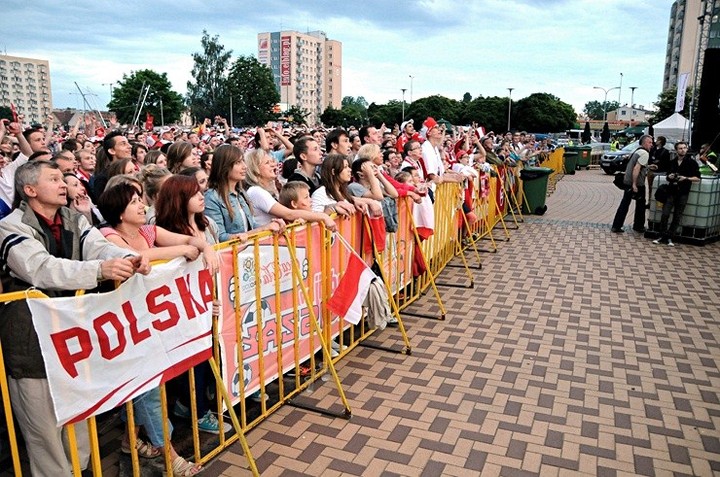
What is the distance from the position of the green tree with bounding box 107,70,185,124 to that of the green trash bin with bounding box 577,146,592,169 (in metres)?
70.2

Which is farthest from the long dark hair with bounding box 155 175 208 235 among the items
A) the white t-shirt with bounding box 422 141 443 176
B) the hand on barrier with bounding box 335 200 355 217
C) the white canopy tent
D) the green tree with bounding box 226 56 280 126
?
the green tree with bounding box 226 56 280 126

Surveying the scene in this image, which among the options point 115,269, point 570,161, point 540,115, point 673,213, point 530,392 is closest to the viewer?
point 115,269

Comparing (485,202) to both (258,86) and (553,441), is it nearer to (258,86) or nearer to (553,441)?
(553,441)

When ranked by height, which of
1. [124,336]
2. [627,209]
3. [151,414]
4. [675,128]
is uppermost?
[675,128]

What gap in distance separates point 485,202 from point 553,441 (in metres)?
7.60

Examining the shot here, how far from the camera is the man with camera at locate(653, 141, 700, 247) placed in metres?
10.7

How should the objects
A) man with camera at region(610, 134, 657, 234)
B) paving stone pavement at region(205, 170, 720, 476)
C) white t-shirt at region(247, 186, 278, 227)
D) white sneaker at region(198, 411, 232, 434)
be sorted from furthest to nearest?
man with camera at region(610, 134, 657, 234)
white t-shirt at region(247, 186, 278, 227)
white sneaker at region(198, 411, 232, 434)
paving stone pavement at region(205, 170, 720, 476)

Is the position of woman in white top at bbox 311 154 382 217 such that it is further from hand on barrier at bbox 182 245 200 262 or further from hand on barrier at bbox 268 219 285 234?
hand on barrier at bbox 182 245 200 262

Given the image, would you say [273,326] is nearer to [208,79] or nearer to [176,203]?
[176,203]

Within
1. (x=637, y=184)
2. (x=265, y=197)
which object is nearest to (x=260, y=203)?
(x=265, y=197)

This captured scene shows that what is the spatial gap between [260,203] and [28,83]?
216702 millimetres

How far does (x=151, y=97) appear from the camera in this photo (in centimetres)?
8531

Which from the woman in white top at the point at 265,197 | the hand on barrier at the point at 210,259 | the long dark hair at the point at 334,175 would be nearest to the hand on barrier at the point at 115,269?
the hand on barrier at the point at 210,259

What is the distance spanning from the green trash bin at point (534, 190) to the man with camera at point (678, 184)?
3823 mm
